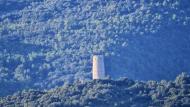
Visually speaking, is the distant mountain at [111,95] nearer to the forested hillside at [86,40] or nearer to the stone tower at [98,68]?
the stone tower at [98,68]

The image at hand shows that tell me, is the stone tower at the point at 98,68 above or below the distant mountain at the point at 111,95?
above

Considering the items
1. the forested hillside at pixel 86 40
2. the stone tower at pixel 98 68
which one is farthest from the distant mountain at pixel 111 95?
the forested hillside at pixel 86 40

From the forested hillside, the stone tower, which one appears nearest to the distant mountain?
the stone tower

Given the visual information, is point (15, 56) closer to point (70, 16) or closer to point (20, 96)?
point (70, 16)

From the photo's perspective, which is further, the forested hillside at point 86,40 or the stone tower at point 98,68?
the forested hillside at point 86,40

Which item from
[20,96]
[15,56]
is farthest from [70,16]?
[20,96]
